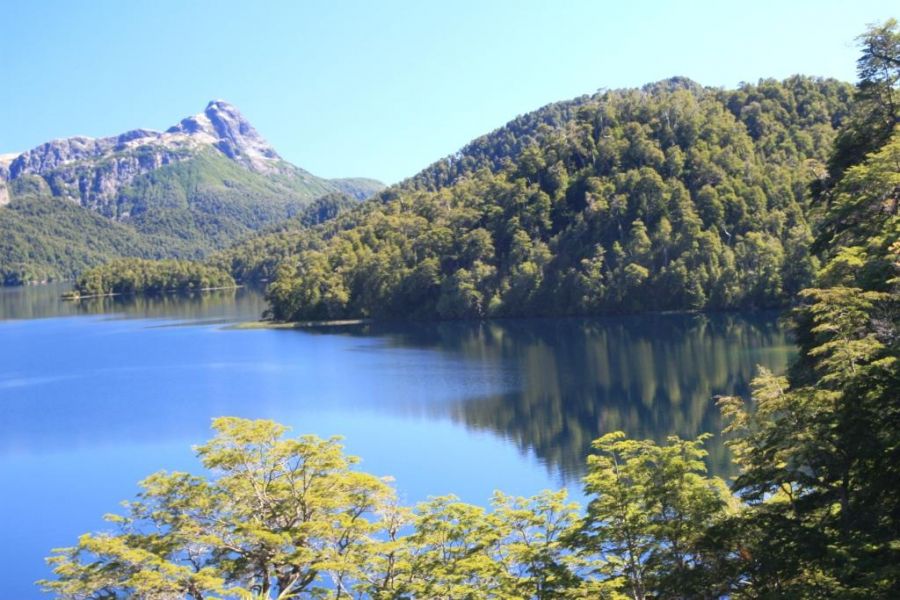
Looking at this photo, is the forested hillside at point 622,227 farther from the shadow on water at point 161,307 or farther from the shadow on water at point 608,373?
the shadow on water at point 161,307

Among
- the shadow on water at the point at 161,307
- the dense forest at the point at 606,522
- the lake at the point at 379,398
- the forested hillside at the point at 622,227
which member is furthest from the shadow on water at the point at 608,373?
the shadow on water at the point at 161,307

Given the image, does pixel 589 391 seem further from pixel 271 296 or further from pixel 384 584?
pixel 271 296

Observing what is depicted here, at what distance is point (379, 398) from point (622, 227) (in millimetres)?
68047

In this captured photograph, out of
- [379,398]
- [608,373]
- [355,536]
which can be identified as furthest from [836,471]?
[608,373]

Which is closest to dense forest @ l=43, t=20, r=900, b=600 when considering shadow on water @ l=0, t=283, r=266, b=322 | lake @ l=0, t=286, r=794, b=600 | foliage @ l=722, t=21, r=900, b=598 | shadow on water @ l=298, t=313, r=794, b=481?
foliage @ l=722, t=21, r=900, b=598

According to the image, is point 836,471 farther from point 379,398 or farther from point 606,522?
point 379,398

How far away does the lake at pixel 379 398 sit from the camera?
1528 inches

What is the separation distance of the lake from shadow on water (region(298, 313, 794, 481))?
0.73ft

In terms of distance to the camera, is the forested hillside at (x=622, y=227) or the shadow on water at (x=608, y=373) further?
the forested hillside at (x=622, y=227)

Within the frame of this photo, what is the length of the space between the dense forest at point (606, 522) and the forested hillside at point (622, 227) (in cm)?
8429

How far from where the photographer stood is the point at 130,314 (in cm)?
15025

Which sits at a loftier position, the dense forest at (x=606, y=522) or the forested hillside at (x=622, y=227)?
the forested hillside at (x=622, y=227)

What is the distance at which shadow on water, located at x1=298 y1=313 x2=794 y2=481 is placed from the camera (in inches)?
1774

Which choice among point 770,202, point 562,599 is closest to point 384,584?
point 562,599
